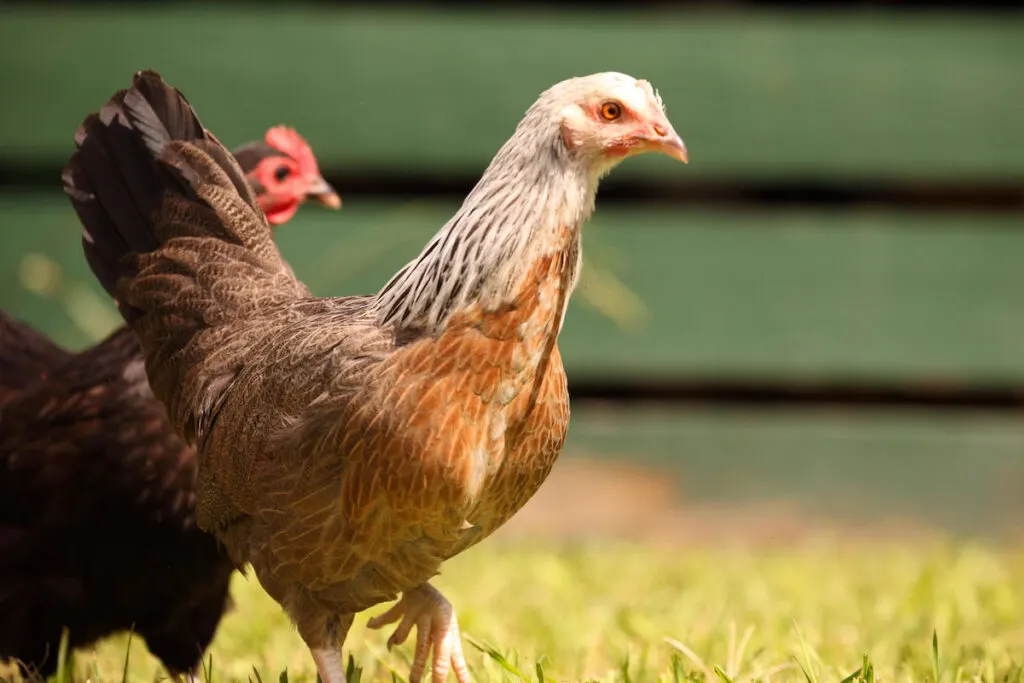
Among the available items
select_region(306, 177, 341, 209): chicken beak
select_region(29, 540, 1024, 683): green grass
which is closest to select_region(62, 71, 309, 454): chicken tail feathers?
select_region(306, 177, 341, 209): chicken beak

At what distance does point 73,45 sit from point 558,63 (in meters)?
1.75

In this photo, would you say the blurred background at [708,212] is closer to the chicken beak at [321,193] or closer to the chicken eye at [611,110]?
the chicken beak at [321,193]

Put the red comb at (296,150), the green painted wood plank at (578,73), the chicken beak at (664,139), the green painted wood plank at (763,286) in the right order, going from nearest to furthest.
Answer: the chicken beak at (664,139) → the red comb at (296,150) → the green painted wood plank at (578,73) → the green painted wood plank at (763,286)

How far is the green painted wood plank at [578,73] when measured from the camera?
430 cm

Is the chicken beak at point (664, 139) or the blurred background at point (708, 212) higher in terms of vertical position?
the blurred background at point (708, 212)

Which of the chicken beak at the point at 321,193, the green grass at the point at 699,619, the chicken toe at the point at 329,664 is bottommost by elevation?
the chicken toe at the point at 329,664

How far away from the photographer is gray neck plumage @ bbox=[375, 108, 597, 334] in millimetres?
2092

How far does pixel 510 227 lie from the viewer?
211cm

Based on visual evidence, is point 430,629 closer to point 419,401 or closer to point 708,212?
point 419,401

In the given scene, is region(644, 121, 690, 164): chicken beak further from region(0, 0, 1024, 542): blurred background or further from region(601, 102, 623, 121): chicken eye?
region(0, 0, 1024, 542): blurred background

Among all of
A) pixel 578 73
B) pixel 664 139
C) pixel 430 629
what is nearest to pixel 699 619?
pixel 430 629

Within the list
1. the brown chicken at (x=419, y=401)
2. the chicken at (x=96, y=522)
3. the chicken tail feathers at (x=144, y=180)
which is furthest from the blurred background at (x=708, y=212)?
the brown chicken at (x=419, y=401)

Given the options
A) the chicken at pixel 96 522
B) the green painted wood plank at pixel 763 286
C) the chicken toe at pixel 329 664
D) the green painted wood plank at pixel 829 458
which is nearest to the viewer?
the chicken toe at pixel 329 664

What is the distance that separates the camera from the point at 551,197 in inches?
82.4
